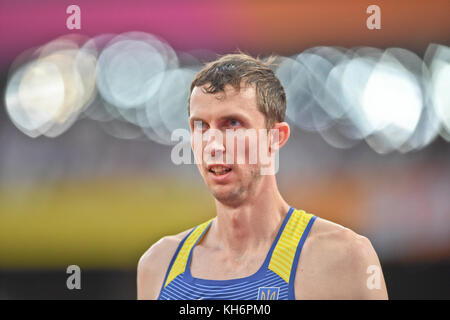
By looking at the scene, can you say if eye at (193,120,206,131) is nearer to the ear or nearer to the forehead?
the forehead

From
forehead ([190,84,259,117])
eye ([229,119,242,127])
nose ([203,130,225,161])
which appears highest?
forehead ([190,84,259,117])

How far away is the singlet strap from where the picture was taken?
6.48 ft

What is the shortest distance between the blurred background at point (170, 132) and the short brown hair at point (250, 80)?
1.10 meters

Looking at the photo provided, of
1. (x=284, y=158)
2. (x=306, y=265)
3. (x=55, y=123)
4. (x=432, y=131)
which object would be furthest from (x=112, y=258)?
(x=432, y=131)

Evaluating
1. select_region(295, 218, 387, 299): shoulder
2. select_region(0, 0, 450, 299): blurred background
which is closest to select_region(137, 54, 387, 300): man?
select_region(295, 218, 387, 299): shoulder

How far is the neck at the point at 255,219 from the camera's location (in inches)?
73.6

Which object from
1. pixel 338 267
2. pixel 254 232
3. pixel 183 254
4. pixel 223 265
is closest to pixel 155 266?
pixel 183 254

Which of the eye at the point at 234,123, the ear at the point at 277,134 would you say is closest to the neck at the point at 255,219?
the ear at the point at 277,134

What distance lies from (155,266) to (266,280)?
1.90 ft

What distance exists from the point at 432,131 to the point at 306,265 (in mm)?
1803

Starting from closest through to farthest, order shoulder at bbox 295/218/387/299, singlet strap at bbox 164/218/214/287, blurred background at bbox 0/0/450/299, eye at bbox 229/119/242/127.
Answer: shoulder at bbox 295/218/387/299 → eye at bbox 229/119/242/127 → singlet strap at bbox 164/218/214/287 → blurred background at bbox 0/0/450/299

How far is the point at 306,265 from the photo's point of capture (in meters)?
1.73

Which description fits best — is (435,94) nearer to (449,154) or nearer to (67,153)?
(449,154)

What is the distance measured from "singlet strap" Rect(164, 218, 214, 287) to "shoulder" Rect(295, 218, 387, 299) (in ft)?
1.67
